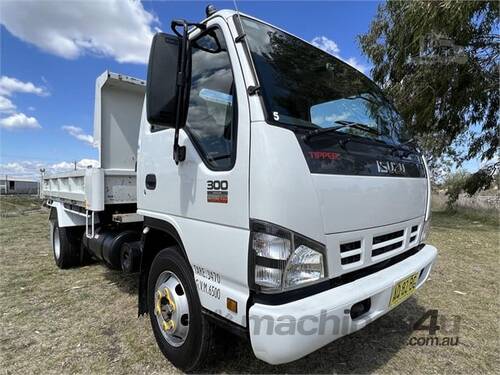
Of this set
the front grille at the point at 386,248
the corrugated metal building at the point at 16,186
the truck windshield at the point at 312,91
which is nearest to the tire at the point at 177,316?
the front grille at the point at 386,248

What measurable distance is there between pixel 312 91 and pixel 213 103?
0.67 metres

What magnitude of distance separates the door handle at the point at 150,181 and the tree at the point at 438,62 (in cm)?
746

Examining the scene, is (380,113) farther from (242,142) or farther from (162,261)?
(162,261)

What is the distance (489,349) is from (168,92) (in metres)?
3.34

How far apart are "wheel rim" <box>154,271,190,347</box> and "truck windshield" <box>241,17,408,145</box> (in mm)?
1457

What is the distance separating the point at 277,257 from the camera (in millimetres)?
1897

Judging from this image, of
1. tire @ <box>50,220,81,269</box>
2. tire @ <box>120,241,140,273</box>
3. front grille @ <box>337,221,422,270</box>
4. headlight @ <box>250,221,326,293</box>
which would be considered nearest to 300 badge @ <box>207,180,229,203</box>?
headlight @ <box>250,221,326,293</box>

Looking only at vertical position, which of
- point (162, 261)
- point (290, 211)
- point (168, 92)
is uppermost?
point (168, 92)

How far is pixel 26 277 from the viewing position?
5.16 m

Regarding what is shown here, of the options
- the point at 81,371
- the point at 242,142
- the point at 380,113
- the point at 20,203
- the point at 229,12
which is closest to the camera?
the point at 242,142

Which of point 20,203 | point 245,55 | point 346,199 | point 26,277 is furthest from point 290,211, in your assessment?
point 20,203

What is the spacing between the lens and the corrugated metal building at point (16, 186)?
83.5 ft

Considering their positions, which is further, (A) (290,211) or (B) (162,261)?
(B) (162,261)

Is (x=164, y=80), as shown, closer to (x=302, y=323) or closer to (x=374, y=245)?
(x=302, y=323)
